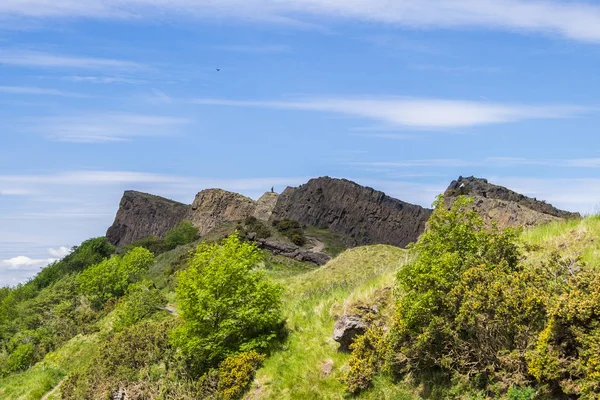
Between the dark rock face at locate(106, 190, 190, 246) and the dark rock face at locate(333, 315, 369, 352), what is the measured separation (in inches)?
5741

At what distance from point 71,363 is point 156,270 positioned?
44172 millimetres

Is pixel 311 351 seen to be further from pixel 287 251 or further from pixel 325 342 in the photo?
pixel 287 251

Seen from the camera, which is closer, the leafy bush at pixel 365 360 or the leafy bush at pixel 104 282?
the leafy bush at pixel 365 360

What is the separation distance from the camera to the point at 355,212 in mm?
125125

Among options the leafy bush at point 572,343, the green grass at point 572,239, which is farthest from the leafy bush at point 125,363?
the leafy bush at point 572,343

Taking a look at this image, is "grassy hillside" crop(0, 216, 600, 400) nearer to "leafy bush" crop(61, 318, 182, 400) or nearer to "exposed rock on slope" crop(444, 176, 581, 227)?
"leafy bush" crop(61, 318, 182, 400)

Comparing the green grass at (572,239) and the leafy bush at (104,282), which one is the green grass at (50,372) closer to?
the leafy bush at (104,282)

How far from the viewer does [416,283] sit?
72.3 feet

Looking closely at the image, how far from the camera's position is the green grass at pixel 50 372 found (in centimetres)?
3769

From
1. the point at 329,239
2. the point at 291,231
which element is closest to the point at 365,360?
the point at 291,231

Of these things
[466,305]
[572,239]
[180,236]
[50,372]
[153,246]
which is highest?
[180,236]

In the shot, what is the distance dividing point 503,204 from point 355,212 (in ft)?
174

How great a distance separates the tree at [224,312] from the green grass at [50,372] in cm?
1164

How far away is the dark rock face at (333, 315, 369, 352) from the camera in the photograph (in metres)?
25.5
